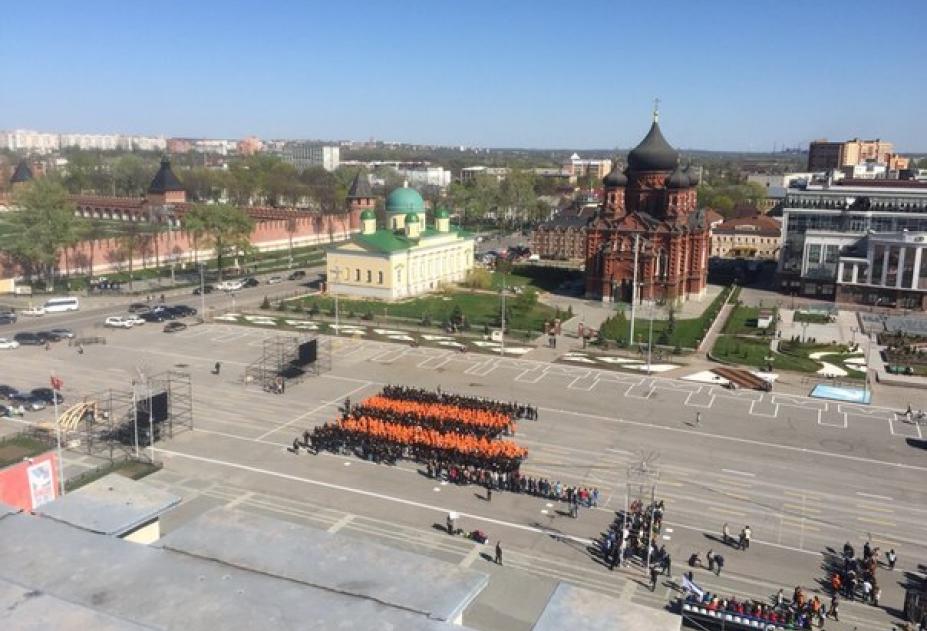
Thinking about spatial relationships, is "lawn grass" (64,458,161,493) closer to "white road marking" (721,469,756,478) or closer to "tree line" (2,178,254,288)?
"white road marking" (721,469,756,478)

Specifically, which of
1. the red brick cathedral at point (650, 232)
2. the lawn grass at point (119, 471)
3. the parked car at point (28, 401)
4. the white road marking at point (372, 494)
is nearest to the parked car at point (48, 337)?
the parked car at point (28, 401)

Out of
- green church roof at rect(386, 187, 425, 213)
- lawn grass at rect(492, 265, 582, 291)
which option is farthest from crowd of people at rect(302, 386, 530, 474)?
green church roof at rect(386, 187, 425, 213)

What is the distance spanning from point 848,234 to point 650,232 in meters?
20.3

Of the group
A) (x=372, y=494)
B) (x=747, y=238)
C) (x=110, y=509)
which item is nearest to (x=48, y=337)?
(x=372, y=494)

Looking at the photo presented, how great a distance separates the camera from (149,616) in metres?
11.1

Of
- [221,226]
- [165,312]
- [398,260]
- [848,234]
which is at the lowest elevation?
[165,312]

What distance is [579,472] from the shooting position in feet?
112

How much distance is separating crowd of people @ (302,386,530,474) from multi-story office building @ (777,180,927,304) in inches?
1859

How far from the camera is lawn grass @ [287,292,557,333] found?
210ft

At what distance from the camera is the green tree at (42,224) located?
71312 millimetres

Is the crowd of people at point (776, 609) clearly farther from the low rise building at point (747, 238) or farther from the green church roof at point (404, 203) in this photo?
the low rise building at point (747, 238)

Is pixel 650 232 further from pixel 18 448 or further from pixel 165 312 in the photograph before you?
pixel 18 448

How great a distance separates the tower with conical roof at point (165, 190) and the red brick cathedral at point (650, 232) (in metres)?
70.8

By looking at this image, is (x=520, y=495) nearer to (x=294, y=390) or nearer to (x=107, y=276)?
(x=294, y=390)
